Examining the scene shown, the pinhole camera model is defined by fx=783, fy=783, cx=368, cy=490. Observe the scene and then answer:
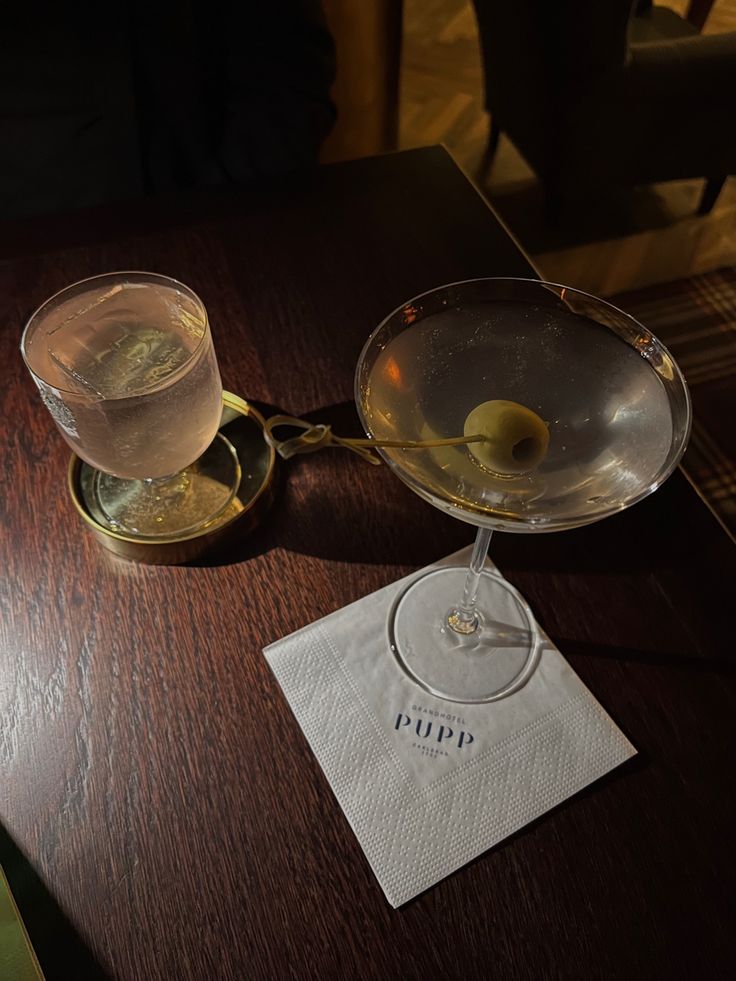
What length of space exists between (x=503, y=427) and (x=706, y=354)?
1205 mm

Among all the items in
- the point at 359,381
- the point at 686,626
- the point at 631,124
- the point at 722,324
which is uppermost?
the point at 359,381

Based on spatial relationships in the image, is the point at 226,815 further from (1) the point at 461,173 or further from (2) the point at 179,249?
(1) the point at 461,173

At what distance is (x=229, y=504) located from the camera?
554 millimetres

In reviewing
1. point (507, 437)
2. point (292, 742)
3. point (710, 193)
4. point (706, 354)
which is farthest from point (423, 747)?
point (710, 193)

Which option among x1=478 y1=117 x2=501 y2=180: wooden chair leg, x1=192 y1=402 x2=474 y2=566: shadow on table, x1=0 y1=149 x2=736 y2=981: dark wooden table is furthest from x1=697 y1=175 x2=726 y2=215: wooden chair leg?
x1=192 y1=402 x2=474 y2=566: shadow on table

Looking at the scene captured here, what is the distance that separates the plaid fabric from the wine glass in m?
0.86

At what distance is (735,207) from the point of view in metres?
1.91

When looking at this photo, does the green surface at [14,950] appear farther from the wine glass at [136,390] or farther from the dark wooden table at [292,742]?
the wine glass at [136,390]

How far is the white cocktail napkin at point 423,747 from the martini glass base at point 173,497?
0.11 metres

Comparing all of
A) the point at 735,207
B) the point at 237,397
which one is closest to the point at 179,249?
the point at 237,397

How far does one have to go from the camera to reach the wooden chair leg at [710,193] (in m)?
1.80

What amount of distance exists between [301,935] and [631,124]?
5.36ft

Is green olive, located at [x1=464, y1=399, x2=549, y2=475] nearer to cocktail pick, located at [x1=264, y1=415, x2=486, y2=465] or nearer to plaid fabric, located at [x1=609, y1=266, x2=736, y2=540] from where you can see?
A: cocktail pick, located at [x1=264, y1=415, x2=486, y2=465]

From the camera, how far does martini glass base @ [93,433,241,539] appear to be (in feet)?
1.78
